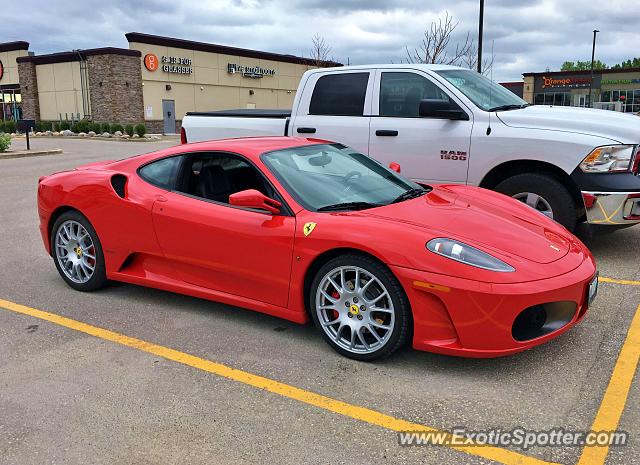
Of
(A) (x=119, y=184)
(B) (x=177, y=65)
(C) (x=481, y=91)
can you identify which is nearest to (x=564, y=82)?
(B) (x=177, y=65)

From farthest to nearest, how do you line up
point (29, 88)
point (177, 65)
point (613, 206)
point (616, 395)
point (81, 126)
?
1. point (29, 88)
2. point (177, 65)
3. point (81, 126)
4. point (613, 206)
5. point (616, 395)

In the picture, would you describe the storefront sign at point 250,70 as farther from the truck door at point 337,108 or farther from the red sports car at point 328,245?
the red sports car at point 328,245

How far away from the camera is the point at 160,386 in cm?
334

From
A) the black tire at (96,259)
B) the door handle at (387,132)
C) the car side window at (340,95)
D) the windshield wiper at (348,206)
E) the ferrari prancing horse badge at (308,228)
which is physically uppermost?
the car side window at (340,95)

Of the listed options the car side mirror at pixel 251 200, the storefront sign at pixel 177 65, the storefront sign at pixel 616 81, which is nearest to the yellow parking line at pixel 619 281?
the car side mirror at pixel 251 200

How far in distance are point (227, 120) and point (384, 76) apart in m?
2.12

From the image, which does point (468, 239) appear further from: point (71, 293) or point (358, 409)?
point (71, 293)

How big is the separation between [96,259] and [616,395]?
3904 mm

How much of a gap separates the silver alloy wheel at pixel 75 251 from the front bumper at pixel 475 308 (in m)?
2.86

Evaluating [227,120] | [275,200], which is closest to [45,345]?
[275,200]

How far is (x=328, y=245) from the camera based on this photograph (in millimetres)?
3570

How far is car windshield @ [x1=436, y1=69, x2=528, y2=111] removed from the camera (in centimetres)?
633

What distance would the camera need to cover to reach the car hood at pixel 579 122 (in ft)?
18.2

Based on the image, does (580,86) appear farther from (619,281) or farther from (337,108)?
(619,281)
